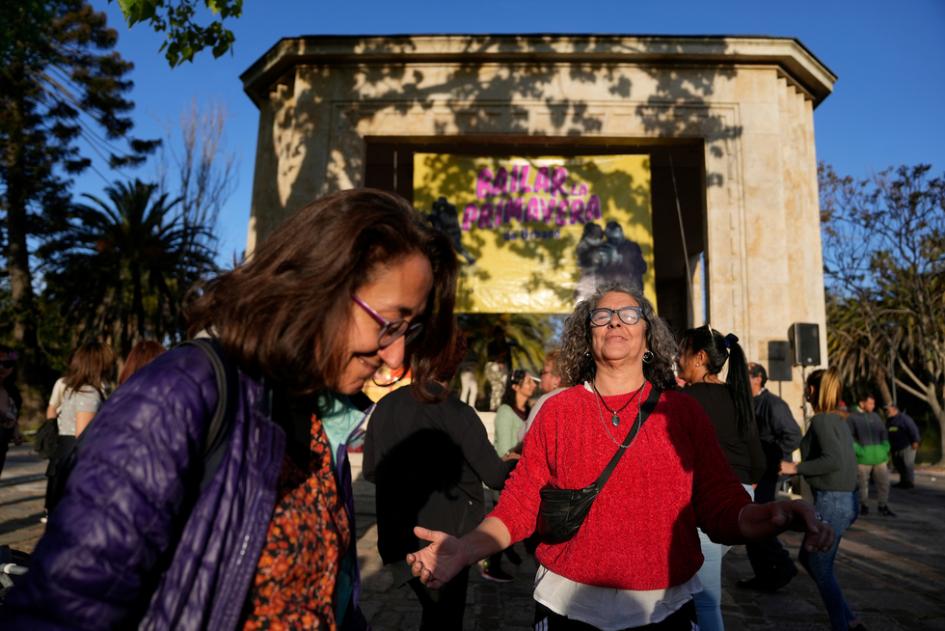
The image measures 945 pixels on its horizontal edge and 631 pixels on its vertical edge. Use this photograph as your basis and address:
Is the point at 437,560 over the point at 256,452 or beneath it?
beneath

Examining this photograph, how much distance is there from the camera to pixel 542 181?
10773 mm

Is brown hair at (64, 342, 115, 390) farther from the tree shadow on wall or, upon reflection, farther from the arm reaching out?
the tree shadow on wall

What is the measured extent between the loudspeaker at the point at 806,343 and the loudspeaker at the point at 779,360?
152 millimetres

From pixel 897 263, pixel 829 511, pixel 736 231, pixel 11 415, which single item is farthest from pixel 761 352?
pixel 897 263

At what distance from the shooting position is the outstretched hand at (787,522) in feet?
5.50

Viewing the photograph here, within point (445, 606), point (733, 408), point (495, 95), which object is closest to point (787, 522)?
point (733, 408)

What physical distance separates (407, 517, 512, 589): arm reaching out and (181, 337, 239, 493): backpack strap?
3.02ft

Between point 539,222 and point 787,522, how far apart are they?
30.0ft

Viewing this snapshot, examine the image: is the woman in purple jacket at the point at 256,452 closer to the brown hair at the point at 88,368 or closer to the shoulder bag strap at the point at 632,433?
the shoulder bag strap at the point at 632,433

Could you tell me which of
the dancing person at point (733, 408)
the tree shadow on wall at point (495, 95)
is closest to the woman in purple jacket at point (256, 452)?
the dancing person at point (733, 408)

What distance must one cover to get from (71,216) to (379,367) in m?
25.6

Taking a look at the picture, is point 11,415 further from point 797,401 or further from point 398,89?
point 797,401

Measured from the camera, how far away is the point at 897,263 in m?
22.7

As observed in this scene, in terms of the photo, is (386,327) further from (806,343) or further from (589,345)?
(806,343)
